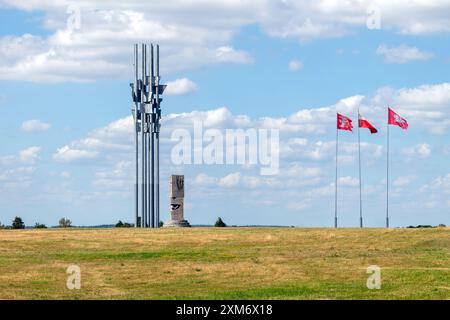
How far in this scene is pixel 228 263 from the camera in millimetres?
50000

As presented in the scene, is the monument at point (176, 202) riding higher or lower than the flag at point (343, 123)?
lower

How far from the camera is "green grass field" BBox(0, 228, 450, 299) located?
39.2 metres

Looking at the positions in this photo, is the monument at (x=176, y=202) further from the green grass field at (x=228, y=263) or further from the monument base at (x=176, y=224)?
the green grass field at (x=228, y=263)

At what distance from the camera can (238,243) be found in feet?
206

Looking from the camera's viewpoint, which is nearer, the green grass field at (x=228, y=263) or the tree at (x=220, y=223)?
the green grass field at (x=228, y=263)

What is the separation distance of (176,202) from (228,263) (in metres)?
33.7

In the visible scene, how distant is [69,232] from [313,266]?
31.8 m

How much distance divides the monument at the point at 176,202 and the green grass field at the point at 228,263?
9398 mm

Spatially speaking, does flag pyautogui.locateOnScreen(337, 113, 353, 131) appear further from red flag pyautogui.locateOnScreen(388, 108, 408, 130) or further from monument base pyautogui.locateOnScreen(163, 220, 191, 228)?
monument base pyautogui.locateOnScreen(163, 220, 191, 228)

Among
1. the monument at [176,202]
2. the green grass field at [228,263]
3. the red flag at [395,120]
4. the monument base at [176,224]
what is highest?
the red flag at [395,120]

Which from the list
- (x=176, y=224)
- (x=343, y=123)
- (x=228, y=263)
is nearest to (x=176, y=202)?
(x=176, y=224)

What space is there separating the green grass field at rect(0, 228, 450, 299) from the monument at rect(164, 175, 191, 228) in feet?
30.8

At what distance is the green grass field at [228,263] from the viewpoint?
39250mm

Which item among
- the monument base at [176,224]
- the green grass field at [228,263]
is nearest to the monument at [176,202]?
the monument base at [176,224]
